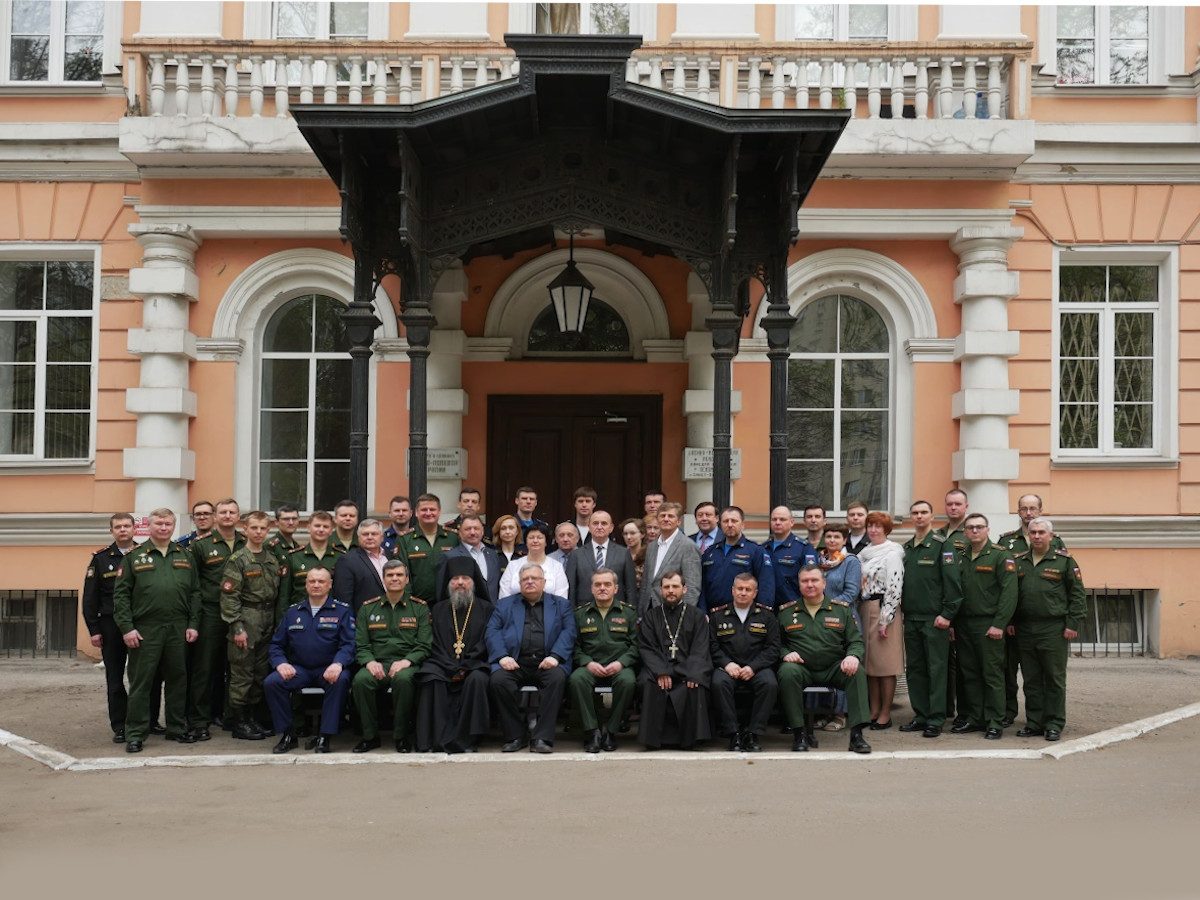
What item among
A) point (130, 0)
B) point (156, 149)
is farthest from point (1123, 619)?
point (130, 0)

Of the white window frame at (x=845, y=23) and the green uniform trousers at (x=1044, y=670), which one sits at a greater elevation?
the white window frame at (x=845, y=23)

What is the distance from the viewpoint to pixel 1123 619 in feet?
45.9

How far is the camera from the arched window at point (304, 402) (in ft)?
46.2

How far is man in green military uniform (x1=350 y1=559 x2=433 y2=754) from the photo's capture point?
8898 millimetres

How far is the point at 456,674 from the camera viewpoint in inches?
357

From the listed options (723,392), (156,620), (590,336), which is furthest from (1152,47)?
(156,620)

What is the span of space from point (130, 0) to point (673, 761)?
10.9 meters

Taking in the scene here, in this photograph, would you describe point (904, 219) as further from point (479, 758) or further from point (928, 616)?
point (479, 758)

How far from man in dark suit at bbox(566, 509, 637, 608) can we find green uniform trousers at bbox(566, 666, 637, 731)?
727 mm

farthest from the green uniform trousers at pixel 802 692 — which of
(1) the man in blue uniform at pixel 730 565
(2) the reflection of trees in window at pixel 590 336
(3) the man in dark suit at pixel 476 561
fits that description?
(2) the reflection of trees in window at pixel 590 336

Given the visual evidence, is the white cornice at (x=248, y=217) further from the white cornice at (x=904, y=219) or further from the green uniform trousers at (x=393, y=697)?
the green uniform trousers at (x=393, y=697)

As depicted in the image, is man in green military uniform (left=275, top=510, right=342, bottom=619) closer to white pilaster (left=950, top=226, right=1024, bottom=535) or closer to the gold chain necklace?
the gold chain necklace

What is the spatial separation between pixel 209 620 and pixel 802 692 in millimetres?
4531

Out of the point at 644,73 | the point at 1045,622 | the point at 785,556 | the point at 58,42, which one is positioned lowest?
the point at 1045,622
